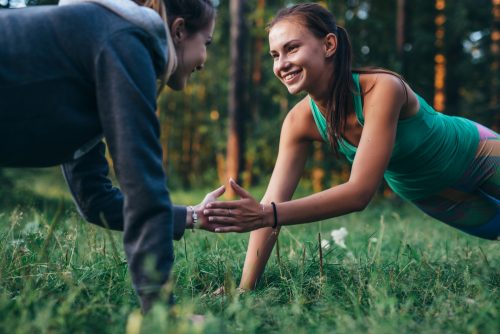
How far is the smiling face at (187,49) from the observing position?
1981 millimetres

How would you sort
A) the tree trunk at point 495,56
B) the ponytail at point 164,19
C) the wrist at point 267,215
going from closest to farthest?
the ponytail at point 164,19 → the wrist at point 267,215 → the tree trunk at point 495,56

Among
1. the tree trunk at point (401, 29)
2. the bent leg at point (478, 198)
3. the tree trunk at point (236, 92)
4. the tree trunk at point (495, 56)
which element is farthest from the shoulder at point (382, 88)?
the tree trunk at point (495, 56)

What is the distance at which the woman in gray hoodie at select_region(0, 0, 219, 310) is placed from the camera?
5.08 ft

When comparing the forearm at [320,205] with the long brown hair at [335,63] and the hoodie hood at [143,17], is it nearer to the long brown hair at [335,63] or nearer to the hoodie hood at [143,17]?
the long brown hair at [335,63]

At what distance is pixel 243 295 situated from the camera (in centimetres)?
223

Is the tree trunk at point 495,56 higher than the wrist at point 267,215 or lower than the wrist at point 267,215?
lower

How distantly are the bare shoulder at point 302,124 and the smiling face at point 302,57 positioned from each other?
0.21 meters

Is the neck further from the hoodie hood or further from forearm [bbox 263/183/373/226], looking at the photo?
the hoodie hood

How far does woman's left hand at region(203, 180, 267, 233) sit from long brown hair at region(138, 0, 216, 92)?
509 millimetres

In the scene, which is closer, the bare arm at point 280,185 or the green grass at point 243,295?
the green grass at point 243,295

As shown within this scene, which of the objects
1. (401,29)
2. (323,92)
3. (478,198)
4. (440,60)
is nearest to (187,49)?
(323,92)

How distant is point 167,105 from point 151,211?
19.1 m

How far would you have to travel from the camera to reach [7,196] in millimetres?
4715

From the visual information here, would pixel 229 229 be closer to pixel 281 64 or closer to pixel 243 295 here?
pixel 243 295
